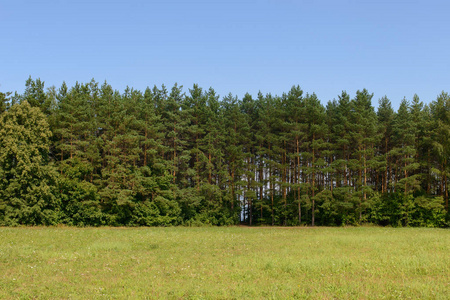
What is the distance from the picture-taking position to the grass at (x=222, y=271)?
12.1m

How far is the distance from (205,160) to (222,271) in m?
36.0

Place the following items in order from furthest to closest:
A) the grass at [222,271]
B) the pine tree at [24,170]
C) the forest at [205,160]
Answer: the forest at [205,160]
the pine tree at [24,170]
the grass at [222,271]

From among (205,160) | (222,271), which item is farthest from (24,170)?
(222,271)

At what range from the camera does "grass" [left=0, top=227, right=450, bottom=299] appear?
39.8 ft

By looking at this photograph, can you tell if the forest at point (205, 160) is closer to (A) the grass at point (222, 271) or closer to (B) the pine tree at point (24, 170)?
(B) the pine tree at point (24, 170)

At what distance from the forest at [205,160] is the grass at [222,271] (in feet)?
77.2

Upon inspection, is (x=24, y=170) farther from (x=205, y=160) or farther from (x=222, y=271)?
(x=222, y=271)

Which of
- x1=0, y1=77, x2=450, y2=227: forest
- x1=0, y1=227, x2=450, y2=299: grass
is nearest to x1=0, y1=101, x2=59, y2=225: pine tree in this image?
x1=0, y1=77, x2=450, y2=227: forest

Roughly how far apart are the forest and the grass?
2353 cm

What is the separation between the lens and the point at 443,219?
47875 mm

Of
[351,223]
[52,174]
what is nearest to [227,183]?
[351,223]

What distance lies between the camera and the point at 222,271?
50.2 feet

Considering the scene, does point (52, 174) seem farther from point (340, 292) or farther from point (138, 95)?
point (340, 292)

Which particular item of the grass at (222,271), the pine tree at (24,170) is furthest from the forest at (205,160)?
the grass at (222,271)
